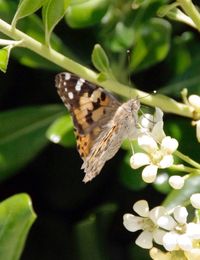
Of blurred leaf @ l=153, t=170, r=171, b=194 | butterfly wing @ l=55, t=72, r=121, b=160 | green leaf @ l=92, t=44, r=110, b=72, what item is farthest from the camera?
blurred leaf @ l=153, t=170, r=171, b=194

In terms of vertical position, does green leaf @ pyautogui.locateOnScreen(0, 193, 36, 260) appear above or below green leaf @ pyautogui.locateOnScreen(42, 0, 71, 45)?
below

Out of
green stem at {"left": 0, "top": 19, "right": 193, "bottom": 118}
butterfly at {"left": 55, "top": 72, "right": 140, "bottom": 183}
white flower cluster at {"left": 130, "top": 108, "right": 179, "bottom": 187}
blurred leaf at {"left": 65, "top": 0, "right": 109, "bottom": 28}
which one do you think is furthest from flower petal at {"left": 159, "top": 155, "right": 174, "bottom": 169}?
blurred leaf at {"left": 65, "top": 0, "right": 109, "bottom": 28}

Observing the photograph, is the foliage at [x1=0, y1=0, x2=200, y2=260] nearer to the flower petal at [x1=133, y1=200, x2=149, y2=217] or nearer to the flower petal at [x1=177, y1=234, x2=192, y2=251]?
the flower petal at [x1=133, y1=200, x2=149, y2=217]

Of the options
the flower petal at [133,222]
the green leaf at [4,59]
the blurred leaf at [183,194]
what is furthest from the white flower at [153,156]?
the green leaf at [4,59]

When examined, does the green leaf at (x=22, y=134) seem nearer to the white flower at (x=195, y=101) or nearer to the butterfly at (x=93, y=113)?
the butterfly at (x=93, y=113)

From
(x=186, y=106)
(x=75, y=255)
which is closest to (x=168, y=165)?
(x=186, y=106)

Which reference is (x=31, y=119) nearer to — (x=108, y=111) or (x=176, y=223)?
(x=108, y=111)

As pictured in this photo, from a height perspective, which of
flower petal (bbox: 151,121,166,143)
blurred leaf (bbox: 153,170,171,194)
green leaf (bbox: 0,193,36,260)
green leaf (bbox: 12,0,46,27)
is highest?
green leaf (bbox: 12,0,46,27)

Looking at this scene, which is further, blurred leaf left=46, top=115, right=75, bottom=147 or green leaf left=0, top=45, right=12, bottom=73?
blurred leaf left=46, top=115, right=75, bottom=147
